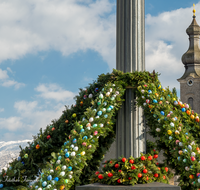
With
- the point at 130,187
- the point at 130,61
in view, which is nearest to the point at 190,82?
the point at 130,61

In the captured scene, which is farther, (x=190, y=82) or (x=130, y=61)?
(x=190, y=82)

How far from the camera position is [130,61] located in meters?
6.01

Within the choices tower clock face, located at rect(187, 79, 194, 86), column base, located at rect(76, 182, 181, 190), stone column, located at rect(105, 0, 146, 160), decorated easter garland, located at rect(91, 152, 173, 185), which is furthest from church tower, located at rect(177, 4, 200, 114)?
column base, located at rect(76, 182, 181, 190)

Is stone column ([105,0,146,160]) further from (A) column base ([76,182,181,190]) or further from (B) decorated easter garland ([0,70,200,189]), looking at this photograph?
(A) column base ([76,182,181,190])

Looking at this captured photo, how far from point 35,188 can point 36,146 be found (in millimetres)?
1324

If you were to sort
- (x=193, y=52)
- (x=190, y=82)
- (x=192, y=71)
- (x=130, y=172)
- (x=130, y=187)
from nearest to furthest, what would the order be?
(x=130, y=187), (x=130, y=172), (x=193, y=52), (x=192, y=71), (x=190, y=82)

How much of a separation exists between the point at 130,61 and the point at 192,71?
115 feet

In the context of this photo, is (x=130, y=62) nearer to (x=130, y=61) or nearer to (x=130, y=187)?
(x=130, y=61)

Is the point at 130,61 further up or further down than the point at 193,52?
further down

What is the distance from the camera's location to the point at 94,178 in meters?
5.14

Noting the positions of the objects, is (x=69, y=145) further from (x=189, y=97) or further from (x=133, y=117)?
(x=189, y=97)

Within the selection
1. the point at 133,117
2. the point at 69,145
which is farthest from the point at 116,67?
the point at 69,145

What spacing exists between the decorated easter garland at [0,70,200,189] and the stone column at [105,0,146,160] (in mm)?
195

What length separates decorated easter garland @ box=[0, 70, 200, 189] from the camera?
4898mm
